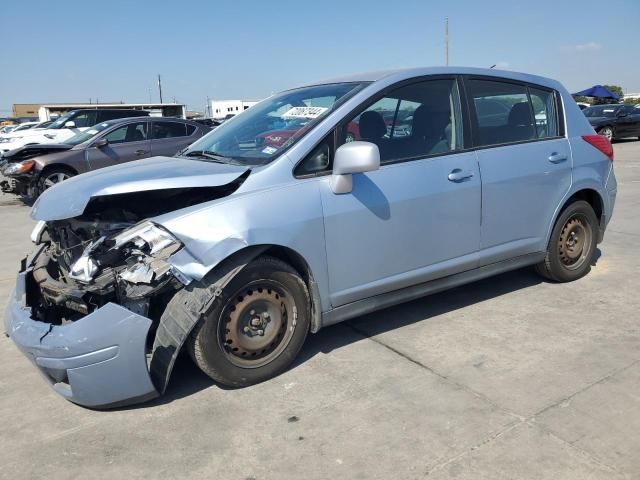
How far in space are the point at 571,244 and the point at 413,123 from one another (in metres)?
2.03

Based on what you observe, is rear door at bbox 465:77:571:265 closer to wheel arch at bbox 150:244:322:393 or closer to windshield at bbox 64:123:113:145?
wheel arch at bbox 150:244:322:393

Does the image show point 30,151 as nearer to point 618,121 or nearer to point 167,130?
point 167,130

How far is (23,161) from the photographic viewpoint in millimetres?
9664

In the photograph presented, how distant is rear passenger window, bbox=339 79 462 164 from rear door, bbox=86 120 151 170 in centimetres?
757

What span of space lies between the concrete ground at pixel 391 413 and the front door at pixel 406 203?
49cm

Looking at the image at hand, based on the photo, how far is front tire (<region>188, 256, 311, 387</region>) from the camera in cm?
298

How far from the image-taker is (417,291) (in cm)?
378

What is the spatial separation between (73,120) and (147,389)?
47.7ft

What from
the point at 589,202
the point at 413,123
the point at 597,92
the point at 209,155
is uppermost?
the point at 597,92

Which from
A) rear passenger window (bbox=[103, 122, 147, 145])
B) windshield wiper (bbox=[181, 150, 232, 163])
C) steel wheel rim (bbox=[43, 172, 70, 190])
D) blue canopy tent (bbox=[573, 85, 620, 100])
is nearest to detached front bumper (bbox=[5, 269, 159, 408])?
windshield wiper (bbox=[181, 150, 232, 163])

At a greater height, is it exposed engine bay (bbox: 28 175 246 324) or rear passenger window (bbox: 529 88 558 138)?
rear passenger window (bbox: 529 88 558 138)

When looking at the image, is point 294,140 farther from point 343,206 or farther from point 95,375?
point 95,375

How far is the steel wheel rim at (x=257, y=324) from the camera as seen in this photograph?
3061 mm

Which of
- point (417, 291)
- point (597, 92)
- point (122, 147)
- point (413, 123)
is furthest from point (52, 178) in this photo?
point (597, 92)
